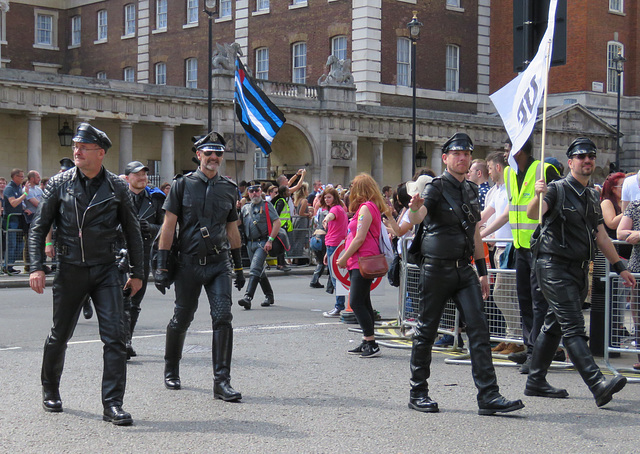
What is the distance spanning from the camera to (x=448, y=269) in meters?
7.35

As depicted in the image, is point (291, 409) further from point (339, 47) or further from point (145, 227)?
point (339, 47)

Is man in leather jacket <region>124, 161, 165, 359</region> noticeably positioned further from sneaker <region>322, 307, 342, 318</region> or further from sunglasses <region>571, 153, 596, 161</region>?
sunglasses <region>571, 153, 596, 161</region>

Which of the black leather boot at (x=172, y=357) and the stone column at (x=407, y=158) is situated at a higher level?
the stone column at (x=407, y=158)

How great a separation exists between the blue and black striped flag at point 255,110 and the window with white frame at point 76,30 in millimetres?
35323

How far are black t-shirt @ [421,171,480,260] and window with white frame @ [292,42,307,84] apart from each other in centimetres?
3533

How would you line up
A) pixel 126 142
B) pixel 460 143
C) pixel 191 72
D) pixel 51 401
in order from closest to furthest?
pixel 51 401 < pixel 460 143 < pixel 126 142 < pixel 191 72

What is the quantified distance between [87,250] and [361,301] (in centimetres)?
379

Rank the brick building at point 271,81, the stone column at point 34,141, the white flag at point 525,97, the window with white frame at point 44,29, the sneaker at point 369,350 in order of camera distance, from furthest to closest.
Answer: the window with white frame at point 44,29 → the brick building at point 271,81 → the stone column at point 34,141 → the sneaker at point 369,350 → the white flag at point 525,97

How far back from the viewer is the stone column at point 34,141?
2961 cm

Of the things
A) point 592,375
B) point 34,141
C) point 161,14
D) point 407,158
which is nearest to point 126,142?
point 34,141

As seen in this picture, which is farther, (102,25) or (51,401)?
(102,25)

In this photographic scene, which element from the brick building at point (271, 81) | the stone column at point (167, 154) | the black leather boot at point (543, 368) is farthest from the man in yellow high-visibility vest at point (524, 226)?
the stone column at point (167, 154)

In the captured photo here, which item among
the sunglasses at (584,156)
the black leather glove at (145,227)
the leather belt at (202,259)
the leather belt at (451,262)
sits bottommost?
the leather belt at (202,259)

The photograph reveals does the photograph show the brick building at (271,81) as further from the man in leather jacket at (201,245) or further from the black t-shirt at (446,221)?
the black t-shirt at (446,221)
